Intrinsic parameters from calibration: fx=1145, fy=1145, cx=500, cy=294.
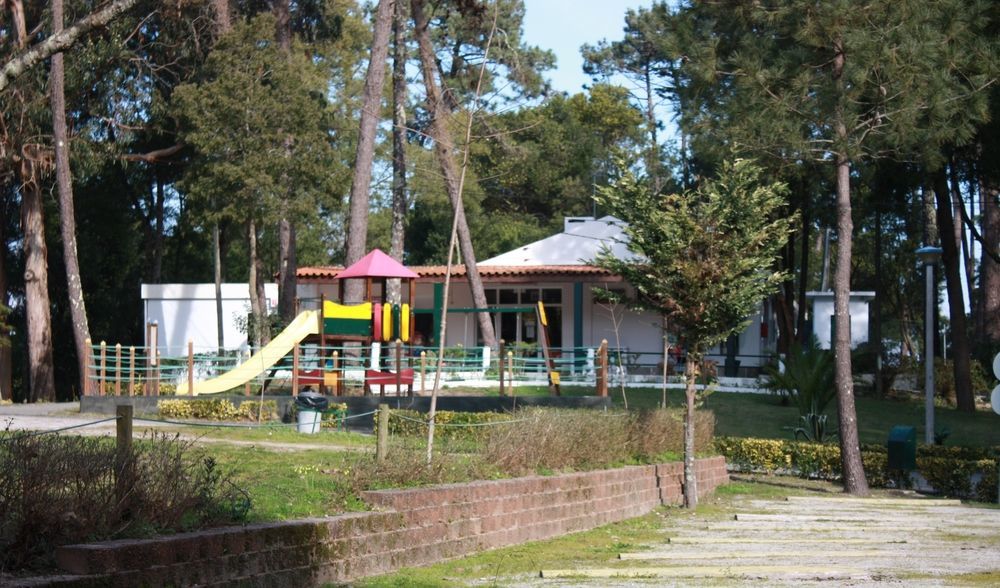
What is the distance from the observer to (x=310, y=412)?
1892 cm

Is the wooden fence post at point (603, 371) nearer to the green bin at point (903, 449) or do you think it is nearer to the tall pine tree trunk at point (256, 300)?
the green bin at point (903, 449)

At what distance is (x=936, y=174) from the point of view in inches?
1108

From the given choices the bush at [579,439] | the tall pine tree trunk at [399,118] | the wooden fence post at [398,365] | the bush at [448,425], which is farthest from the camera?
the tall pine tree trunk at [399,118]

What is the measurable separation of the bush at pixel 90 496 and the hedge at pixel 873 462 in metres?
14.4

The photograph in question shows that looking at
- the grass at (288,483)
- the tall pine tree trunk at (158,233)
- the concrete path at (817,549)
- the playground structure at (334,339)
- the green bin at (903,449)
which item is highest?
the tall pine tree trunk at (158,233)

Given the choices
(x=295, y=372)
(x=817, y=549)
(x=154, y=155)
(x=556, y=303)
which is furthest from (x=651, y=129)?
(x=817, y=549)

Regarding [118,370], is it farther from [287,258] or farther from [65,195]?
[287,258]

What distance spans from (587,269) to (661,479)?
1809cm

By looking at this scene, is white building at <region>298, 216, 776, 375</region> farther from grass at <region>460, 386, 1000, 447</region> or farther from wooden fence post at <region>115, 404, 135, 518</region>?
wooden fence post at <region>115, 404, 135, 518</region>

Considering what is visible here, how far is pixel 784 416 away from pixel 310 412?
1253cm

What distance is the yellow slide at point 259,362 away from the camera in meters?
23.8

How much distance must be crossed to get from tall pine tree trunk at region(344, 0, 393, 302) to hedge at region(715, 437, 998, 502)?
12.1 m

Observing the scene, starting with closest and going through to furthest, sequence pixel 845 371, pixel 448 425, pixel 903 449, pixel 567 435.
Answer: pixel 448 425
pixel 567 435
pixel 845 371
pixel 903 449

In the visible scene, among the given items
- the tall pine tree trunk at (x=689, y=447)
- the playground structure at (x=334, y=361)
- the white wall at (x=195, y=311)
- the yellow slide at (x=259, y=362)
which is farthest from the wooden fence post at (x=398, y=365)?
the white wall at (x=195, y=311)
